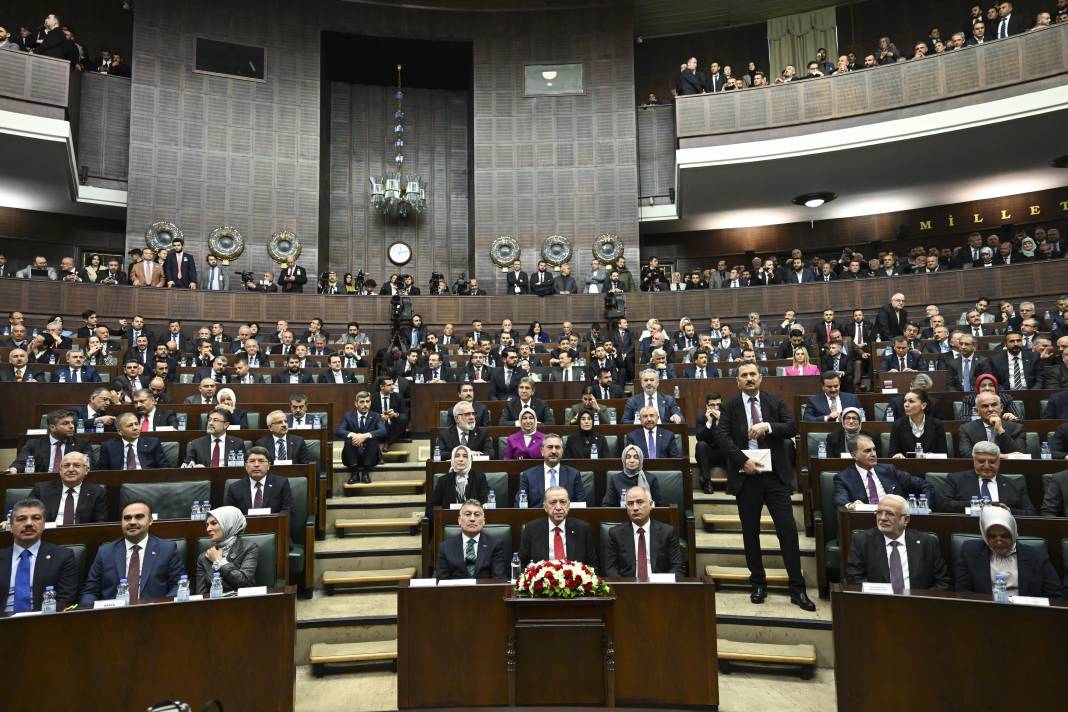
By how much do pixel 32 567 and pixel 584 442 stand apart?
3267 millimetres

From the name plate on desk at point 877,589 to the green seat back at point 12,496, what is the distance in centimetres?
446

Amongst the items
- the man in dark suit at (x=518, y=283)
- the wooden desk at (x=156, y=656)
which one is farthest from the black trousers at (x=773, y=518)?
the man in dark suit at (x=518, y=283)

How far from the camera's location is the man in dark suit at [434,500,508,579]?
3.77m

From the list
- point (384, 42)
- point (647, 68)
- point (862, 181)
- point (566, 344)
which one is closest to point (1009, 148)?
point (862, 181)

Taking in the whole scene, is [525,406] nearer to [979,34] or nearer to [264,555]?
[264,555]

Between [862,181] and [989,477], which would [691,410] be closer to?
[989,477]

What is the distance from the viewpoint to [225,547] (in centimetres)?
365

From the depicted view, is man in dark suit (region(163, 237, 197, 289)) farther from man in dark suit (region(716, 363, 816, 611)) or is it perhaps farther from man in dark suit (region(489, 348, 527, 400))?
man in dark suit (region(716, 363, 816, 611))

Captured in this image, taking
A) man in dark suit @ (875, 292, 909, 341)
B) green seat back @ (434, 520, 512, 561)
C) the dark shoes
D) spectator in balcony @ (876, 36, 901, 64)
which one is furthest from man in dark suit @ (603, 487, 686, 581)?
spectator in balcony @ (876, 36, 901, 64)

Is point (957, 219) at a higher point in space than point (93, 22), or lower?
lower

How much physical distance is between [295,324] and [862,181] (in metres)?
9.55

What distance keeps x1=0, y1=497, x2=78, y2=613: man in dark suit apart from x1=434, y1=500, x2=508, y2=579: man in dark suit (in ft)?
5.62

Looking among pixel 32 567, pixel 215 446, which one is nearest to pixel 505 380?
pixel 215 446

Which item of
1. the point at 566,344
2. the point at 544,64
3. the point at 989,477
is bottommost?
the point at 989,477
